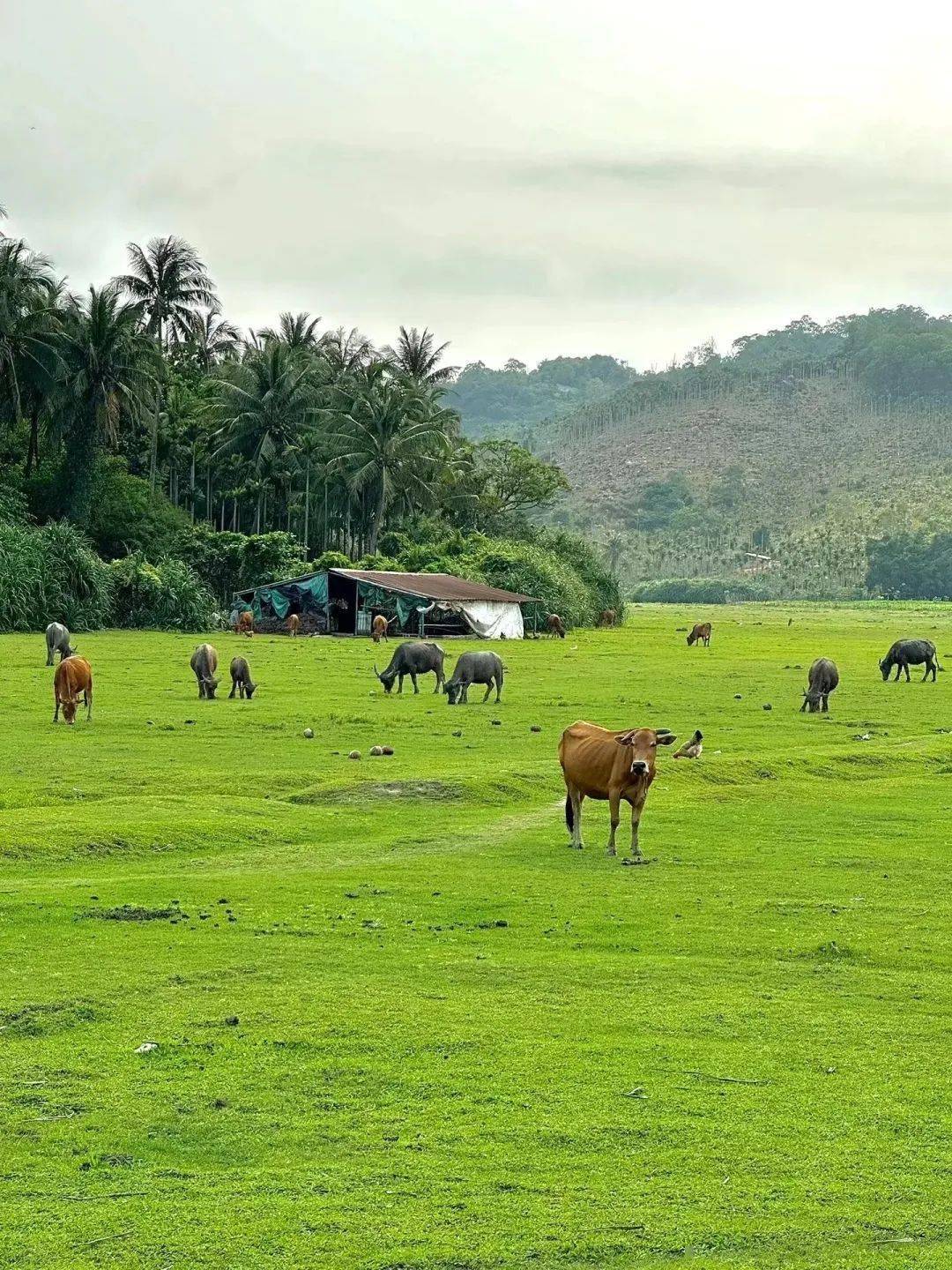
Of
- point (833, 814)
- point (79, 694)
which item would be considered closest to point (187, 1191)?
point (833, 814)

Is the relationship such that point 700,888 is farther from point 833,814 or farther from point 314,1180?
point 314,1180

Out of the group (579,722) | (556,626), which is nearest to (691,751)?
(579,722)

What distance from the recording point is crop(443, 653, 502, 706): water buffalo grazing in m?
38.4

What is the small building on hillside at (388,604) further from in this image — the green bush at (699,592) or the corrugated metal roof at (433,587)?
the green bush at (699,592)

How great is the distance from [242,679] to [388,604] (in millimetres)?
34963

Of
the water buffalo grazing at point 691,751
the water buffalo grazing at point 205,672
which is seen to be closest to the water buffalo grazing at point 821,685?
the water buffalo grazing at point 691,751

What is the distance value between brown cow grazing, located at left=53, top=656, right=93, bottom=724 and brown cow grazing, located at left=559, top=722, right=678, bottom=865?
15.9 metres

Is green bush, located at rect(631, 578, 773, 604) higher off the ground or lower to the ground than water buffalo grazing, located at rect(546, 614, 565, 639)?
higher

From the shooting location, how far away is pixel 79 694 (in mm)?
34656

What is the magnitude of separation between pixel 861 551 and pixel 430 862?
168301 millimetres

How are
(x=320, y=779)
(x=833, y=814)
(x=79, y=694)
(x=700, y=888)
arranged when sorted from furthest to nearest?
(x=79, y=694), (x=320, y=779), (x=833, y=814), (x=700, y=888)

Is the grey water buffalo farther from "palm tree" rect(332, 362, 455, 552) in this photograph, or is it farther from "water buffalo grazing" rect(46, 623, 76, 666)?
"palm tree" rect(332, 362, 455, 552)

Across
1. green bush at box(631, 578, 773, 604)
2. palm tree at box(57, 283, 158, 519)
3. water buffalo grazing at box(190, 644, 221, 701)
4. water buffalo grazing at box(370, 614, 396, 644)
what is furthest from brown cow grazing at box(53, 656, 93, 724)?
green bush at box(631, 578, 773, 604)

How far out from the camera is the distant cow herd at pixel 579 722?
17.5 metres
